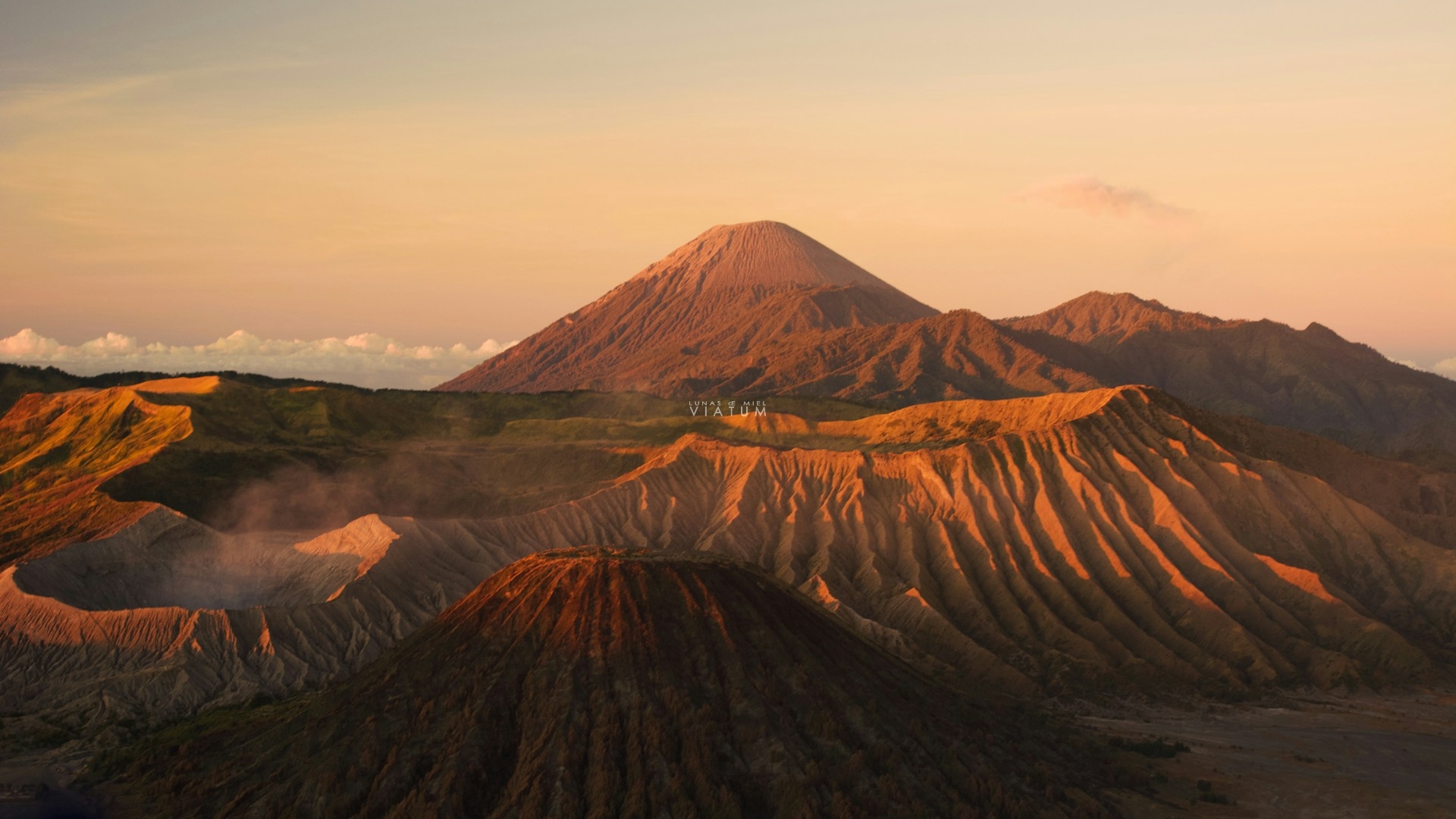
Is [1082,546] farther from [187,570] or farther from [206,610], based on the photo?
[187,570]

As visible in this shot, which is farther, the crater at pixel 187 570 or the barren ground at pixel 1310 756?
the crater at pixel 187 570

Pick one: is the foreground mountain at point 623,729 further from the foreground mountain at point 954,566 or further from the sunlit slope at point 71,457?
the sunlit slope at point 71,457

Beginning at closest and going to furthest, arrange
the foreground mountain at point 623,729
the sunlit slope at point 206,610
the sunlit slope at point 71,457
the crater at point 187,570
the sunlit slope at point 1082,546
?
the foreground mountain at point 623,729 < the sunlit slope at point 206,610 < the crater at point 187,570 < the sunlit slope at point 1082,546 < the sunlit slope at point 71,457

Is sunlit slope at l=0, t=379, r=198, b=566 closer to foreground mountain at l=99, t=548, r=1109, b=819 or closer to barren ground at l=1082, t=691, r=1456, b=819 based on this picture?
foreground mountain at l=99, t=548, r=1109, b=819

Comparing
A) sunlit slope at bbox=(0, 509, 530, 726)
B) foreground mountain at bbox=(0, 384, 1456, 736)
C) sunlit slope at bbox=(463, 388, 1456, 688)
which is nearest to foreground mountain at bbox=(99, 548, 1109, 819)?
sunlit slope at bbox=(0, 509, 530, 726)

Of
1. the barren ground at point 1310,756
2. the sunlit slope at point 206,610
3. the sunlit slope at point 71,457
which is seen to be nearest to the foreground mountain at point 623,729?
the barren ground at point 1310,756

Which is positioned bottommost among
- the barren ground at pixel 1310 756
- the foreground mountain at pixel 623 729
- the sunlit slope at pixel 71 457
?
the barren ground at pixel 1310 756

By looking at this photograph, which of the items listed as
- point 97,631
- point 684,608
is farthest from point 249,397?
point 684,608
